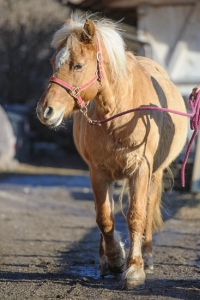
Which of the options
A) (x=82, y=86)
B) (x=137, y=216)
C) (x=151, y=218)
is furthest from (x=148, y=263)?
(x=82, y=86)

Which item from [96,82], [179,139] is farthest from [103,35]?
[179,139]

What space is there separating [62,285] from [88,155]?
1.18m

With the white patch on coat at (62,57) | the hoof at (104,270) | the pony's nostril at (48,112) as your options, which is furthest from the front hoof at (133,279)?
the white patch on coat at (62,57)

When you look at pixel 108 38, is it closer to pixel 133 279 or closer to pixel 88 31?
pixel 88 31

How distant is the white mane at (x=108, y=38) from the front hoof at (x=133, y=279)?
1671 millimetres

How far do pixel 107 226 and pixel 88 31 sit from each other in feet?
5.87

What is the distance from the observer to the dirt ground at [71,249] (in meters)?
6.05

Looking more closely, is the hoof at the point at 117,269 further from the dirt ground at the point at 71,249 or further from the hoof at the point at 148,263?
the hoof at the point at 148,263

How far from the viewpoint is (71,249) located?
8.46 m

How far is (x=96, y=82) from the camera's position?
599cm

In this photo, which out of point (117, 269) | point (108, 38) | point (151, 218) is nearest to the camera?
point (108, 38)

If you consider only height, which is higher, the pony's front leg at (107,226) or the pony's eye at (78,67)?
the pony's eye at (78,67)

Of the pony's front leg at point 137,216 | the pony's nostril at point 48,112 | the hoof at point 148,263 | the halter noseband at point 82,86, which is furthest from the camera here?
the hoof at point 148,263

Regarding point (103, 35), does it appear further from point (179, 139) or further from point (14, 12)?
point (14, 12)
